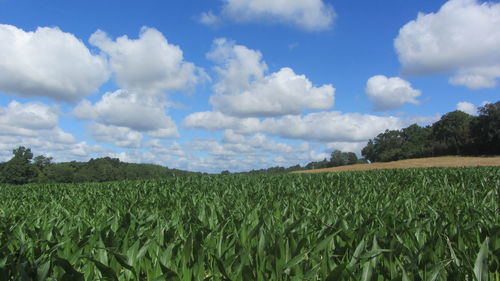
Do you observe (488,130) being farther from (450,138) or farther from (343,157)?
(343,157)

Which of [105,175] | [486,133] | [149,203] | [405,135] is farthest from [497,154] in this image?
[105,175]

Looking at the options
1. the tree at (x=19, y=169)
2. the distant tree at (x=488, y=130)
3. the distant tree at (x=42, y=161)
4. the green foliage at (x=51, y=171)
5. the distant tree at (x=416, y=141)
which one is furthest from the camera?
the distant tree at (x=42, y=161)

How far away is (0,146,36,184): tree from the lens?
288 feet

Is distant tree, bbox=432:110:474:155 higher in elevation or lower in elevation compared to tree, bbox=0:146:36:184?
higher

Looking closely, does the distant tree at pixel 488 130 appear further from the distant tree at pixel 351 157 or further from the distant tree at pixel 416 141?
the distant tree at pixel 351 157

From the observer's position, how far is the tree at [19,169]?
288 feet

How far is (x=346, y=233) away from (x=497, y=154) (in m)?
73.9

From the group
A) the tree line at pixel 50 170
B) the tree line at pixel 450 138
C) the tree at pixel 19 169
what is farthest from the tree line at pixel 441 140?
the tree at pixel 19 169

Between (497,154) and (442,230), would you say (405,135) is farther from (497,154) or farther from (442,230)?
(442,230)

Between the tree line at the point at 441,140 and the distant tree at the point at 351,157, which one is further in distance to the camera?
the distant tree at the point at 351,157

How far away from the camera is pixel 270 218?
2.95 metres

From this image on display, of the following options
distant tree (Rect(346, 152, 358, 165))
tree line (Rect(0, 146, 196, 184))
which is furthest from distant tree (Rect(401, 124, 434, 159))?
tree line (Rect(0, 146, 196, 184))

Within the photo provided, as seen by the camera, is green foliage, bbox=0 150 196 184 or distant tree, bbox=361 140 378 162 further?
distant tree, bbox=361 140 378 162

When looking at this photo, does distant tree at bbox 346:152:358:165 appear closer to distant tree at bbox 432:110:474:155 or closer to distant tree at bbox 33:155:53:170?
distant tree at bbox 432:110:474:155
